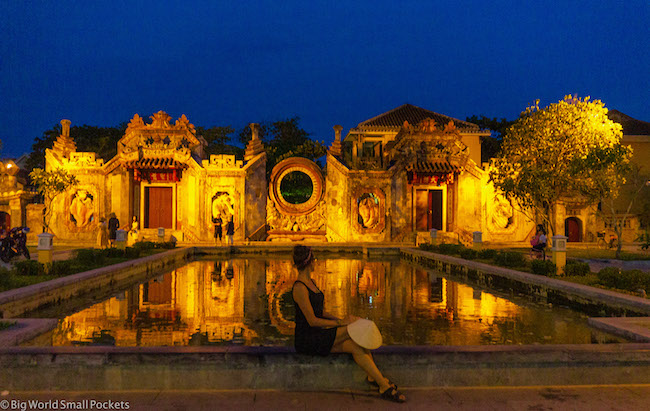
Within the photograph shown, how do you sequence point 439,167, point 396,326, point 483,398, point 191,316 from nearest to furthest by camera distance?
point 483,398 < point 396,326 < point 191,316 < point 439,167

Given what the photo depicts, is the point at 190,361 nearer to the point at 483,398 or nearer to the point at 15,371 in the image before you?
the point at 15,371

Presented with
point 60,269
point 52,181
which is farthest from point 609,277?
point 52,181

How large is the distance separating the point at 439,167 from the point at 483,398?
23.0 metres

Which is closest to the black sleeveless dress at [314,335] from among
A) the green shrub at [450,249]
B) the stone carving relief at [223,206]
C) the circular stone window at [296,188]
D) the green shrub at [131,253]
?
the green shrub at [131,253]

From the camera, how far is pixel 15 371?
418 cm

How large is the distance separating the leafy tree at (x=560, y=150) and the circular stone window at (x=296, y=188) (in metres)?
14.7

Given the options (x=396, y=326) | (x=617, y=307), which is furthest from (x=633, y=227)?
(x=396, y=326)

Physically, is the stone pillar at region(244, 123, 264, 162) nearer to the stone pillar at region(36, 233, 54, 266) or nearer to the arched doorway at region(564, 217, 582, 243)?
the stone pillar at region(36, 233, 54, 266)

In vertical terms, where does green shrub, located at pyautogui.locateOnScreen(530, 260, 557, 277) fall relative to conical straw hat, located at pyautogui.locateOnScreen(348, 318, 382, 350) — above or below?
below

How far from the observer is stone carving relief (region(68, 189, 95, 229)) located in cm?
2630

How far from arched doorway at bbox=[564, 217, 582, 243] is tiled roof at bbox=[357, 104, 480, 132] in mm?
8453

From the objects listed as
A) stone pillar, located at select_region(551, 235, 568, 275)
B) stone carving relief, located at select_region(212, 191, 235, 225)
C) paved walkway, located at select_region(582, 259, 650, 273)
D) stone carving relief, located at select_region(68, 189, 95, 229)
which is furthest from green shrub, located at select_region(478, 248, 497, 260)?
stone carving relief, located at select_region(68, 189, 95, 229)

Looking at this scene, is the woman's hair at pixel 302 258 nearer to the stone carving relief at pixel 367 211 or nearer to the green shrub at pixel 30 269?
the green shrub at pixel 30 269

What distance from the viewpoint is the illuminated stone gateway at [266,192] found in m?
26.2
